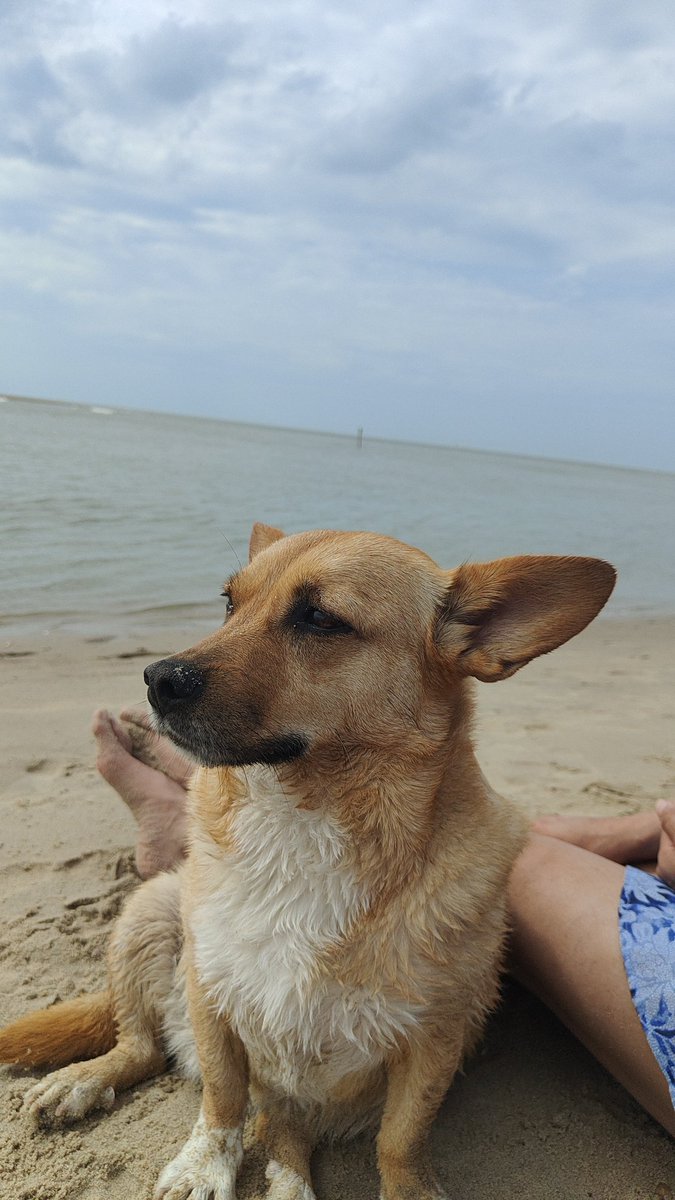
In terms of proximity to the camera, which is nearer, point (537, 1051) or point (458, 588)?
point (458, 588)

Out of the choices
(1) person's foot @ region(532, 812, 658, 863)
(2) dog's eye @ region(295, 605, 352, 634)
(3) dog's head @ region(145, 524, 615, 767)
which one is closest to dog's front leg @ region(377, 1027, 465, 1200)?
(3) dog's head @ region(145, 524, 615, 767)

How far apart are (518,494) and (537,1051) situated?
3219cm

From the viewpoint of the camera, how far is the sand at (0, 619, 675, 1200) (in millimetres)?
2516

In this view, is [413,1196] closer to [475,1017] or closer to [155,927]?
[475,1017]

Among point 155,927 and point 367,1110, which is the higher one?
point 155,927

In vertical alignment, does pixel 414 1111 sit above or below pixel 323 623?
below

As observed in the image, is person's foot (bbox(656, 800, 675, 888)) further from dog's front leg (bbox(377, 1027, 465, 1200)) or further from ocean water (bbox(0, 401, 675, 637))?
ocean water (bbox(0, 401, 675, 637))

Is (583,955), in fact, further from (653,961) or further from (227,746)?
(227,746)

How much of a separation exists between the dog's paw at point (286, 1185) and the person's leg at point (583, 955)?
0.99m

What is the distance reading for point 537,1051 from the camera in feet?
10.3

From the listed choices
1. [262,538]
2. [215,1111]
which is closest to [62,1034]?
[215,1111]

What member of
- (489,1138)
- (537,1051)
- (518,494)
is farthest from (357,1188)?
(518,494)

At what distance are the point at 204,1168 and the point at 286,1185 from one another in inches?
9.6

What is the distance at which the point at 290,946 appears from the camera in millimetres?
2318
